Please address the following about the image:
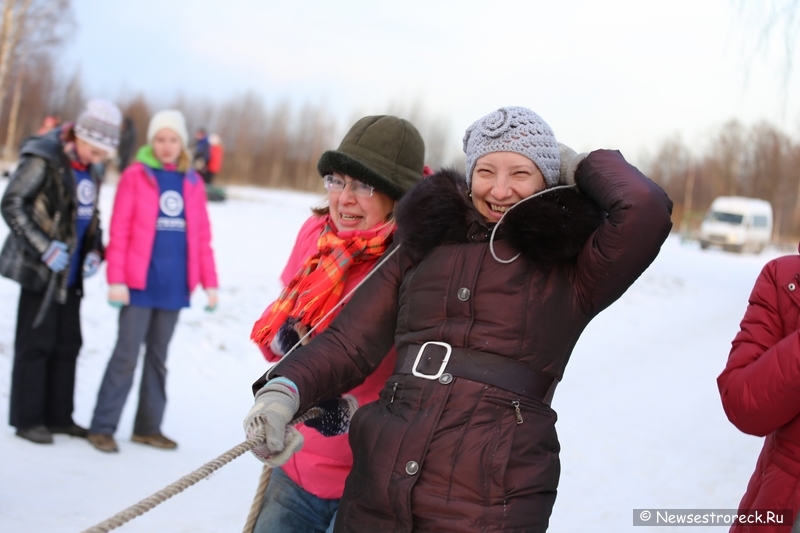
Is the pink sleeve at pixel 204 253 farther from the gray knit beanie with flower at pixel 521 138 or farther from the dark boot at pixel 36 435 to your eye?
the gray knit beanie with flower at pixel 521 138

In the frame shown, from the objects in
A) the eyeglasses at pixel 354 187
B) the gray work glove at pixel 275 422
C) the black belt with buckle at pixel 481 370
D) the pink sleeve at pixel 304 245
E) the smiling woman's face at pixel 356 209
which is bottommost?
the gray work glove at pixel 275 422

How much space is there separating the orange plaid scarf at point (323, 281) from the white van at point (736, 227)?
96.4 feet

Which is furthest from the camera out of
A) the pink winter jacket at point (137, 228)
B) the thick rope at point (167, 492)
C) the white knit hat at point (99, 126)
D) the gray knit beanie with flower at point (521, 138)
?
the pink winter jacket at point (137, 228)

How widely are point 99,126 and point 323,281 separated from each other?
9.91 ft

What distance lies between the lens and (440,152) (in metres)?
45.2

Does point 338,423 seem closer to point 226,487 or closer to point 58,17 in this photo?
point 226,487

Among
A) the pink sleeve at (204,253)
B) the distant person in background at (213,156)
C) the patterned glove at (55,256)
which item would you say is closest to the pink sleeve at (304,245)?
the patterned glove at (55,256)

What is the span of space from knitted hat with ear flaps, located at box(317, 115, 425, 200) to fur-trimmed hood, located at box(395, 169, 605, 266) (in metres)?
0.31

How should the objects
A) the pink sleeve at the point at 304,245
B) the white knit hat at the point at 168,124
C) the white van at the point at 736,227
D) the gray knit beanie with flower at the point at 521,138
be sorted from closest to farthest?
the gray knit beanie with flower at the point at 521,138, the pink sleeve at the point at 304,245, the white knit hat at the point at 168,124, the white van at the point at 736,227

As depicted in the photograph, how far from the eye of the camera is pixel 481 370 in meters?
2.04

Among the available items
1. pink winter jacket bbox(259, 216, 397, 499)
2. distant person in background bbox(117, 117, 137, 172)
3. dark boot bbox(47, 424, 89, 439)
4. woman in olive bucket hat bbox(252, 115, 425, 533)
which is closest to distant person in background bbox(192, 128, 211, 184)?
distant person in background bbox(117, 117, 137, 172)

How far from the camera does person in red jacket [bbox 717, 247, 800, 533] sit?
2.29 meters

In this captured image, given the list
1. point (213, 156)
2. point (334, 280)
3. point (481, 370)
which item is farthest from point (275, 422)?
point (213, 156)

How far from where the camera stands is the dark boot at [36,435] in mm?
4758
